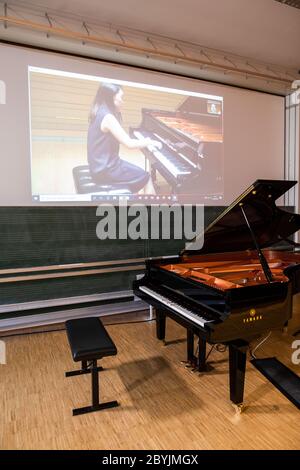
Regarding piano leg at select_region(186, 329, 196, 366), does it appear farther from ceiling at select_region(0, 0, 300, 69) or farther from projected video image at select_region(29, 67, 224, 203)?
ceiling at select_region(0, 0, 300, 69)

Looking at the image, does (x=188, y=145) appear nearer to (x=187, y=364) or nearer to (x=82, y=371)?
(x=187, y=364)

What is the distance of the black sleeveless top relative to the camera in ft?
12.3

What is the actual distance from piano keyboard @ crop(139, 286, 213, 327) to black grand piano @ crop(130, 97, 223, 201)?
1.85 m

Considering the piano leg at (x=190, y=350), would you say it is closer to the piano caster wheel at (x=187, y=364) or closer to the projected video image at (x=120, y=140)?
the piano caster wheel at (x=187, y=364)

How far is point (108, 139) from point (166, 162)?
810mm

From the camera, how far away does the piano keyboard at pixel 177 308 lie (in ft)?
6.56

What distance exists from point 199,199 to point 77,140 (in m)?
1.79

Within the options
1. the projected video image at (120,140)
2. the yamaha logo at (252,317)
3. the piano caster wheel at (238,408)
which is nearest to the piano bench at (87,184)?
the projected video image at (120,140)

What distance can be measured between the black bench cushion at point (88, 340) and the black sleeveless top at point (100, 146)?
1982 millimetres

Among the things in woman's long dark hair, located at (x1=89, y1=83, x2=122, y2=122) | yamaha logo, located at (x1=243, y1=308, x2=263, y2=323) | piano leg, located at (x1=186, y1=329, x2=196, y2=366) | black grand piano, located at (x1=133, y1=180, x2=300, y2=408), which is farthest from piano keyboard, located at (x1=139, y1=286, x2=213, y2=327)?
woman's long dark hair, located at (x1=89, y1=83, x2=122, y2=122)

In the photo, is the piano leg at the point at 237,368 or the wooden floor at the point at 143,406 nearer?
the wooden floor at the point at 143,406

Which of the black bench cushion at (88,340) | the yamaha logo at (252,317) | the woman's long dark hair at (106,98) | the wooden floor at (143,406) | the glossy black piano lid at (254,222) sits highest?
the woman's long dark hair at (106,98)

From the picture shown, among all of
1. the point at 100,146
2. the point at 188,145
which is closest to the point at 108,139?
the point at 100,146

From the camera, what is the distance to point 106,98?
149 inches
